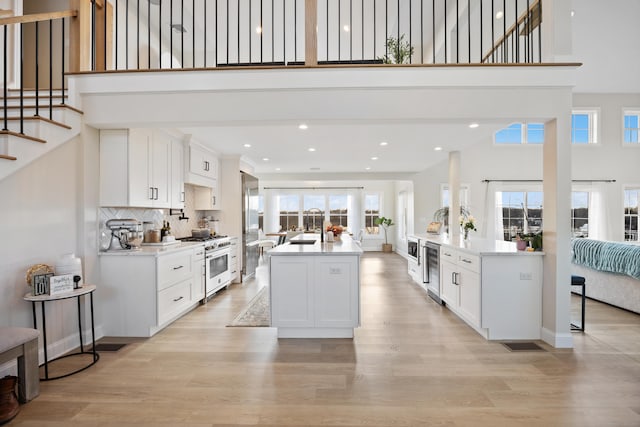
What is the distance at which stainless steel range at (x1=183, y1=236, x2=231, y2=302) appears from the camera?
4820 mm

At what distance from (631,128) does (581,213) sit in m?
2.48

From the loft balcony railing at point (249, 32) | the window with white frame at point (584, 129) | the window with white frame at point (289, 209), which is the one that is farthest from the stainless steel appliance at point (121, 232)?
the window with white frame at point (584, 129)

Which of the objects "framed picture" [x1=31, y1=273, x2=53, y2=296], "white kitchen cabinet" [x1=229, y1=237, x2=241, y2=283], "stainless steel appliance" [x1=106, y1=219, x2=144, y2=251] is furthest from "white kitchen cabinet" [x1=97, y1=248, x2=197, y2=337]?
"white kitchen cabinet" [x1=229, y1=237, x2=241, y2=283]

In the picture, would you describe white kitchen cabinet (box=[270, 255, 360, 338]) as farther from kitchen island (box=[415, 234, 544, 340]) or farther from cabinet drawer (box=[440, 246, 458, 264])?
cabinet drawer (box=[440, 246, 458, 264])

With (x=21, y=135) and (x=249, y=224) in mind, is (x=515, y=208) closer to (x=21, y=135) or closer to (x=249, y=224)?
(x=249, y=224)

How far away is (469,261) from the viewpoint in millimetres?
3719

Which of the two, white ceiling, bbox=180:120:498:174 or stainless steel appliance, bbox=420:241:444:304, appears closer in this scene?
white ceiling, bbox=180:120:498:174

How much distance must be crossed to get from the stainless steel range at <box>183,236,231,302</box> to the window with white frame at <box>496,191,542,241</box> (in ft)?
23.6

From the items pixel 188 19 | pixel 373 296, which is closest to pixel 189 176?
pixel 188 19

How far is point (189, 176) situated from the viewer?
495 cm

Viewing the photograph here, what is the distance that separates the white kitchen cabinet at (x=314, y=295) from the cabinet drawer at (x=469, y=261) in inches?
49.5

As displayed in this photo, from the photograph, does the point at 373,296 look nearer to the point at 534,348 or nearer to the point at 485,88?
the point at 534,348

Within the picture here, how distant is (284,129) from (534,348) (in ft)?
12.2

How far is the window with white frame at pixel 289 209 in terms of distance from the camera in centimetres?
1158
